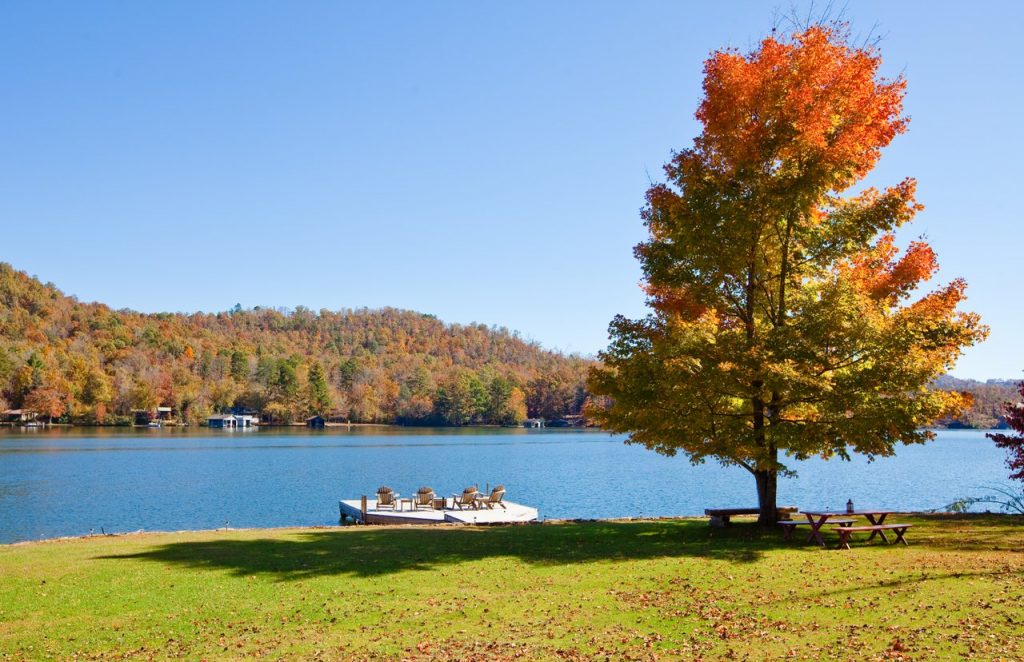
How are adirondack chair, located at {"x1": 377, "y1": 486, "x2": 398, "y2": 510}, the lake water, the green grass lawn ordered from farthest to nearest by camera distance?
the lake water < adirondack chair, located at {"x1": 377, "y1": 486, "x2": 398, "y2": 510} < the green grass lawn

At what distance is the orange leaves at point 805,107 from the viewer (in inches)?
641

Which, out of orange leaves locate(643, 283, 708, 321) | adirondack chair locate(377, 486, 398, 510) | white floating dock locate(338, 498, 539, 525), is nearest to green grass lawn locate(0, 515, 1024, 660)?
orange leaves locate(643, 283, 708, 321)

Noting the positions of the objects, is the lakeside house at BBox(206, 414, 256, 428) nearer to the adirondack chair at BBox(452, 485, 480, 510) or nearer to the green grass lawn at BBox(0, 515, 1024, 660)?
the adirondack chair at BBox(452, 485, 480, 510)

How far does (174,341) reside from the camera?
556ft

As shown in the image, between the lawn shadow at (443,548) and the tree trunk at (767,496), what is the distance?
41cm

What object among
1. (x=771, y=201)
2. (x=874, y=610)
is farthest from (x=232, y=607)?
(x=771, y=201)

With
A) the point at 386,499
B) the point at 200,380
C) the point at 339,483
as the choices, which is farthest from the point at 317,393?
the point at 386,499

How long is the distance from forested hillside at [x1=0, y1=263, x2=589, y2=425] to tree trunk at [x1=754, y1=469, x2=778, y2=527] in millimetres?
138059

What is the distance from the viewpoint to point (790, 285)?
722 inches

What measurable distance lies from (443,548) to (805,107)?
12059mm

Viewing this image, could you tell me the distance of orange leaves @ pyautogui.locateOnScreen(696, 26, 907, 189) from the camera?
1628 cm

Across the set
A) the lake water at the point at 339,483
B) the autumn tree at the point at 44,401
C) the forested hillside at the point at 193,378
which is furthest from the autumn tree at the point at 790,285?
the forested hillside at the point at 193,378

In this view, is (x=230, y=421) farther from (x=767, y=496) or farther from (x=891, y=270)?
(x=891, y=270)

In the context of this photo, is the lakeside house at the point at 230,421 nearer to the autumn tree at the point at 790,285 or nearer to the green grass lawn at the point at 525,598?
the green grass lawn at the point at 525,598
